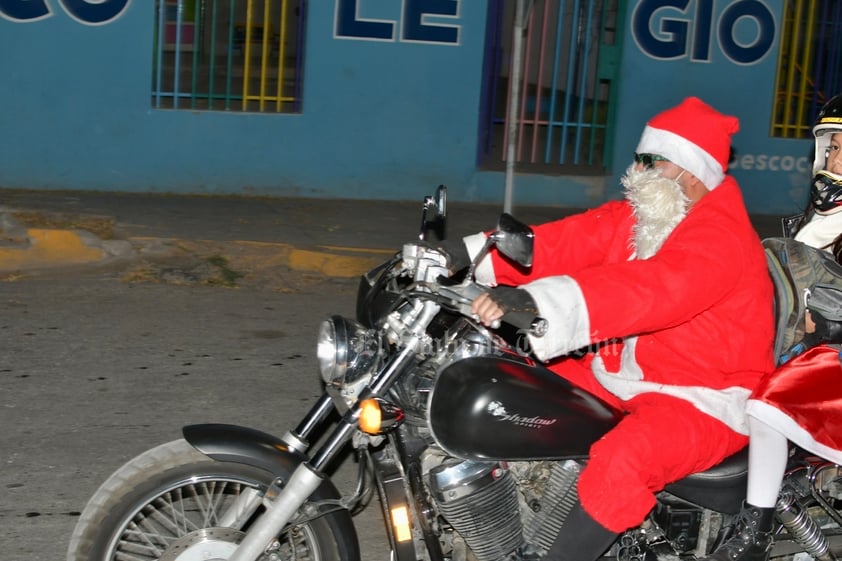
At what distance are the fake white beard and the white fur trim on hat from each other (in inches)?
2.3

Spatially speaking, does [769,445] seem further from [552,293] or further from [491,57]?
[491,57]

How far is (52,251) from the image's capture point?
25.8ft

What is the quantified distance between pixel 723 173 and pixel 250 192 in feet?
23.0

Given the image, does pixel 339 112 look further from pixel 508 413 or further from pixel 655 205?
pixel 508 413

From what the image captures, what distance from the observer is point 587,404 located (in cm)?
309

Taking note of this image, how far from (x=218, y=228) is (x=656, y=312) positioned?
601cm

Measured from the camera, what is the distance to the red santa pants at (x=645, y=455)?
9.86 ft

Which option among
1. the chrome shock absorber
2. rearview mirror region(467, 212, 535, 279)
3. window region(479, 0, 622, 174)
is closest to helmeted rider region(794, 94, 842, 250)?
the chrome shock absorber

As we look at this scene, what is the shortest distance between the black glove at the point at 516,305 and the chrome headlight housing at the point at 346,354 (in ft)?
1.29

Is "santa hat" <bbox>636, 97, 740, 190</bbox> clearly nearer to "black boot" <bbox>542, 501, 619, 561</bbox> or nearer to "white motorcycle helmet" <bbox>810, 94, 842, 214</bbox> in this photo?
"white motorcycle helmet" <bbox>810, 94, 842, 214</bbox>

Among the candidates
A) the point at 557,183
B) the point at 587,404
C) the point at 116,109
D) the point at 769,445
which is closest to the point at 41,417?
the point at 587,404

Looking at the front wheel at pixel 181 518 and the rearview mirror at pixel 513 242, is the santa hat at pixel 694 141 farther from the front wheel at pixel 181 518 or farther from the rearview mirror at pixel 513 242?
the front wheel at pixel 181 518

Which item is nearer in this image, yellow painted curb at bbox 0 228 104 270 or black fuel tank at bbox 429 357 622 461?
black fuel tank at bbox 429 357 622 461

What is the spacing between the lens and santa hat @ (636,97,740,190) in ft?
11.0
